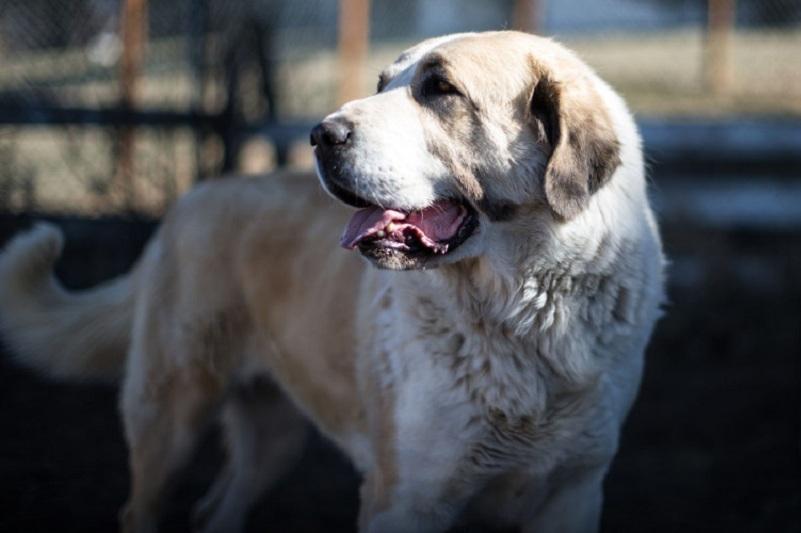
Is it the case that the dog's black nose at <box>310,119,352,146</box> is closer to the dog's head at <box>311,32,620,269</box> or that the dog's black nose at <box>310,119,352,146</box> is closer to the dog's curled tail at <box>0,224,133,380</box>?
the dog's head at <box>311,32,620,269</box>

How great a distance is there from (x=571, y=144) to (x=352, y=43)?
552 centimetres

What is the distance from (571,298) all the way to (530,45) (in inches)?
27.4

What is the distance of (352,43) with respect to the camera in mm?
7891

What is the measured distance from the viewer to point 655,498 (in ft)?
13.7

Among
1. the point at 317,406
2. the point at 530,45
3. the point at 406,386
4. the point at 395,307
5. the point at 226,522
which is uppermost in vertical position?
the point at 530,45

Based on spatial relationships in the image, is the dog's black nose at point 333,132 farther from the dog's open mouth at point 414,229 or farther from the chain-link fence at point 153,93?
the chain-link fence at point 153,93

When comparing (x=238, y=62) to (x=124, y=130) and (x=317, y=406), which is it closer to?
(x=124, y=130)

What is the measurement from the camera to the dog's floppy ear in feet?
8.55

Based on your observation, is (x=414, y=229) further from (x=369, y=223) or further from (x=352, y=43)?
(x=352, y=43)

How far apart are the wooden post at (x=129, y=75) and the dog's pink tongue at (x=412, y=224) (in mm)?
3467

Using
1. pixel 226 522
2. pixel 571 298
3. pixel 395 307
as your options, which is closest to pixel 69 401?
pixel 226 522

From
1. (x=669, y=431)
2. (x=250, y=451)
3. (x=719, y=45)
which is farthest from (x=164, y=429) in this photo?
(x=719, y=45)

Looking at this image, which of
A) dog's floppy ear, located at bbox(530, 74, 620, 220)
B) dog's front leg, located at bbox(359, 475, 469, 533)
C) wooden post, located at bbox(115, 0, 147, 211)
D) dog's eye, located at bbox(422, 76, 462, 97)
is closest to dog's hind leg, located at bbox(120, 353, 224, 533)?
dog's front leg, located at bbox(359, 475, 469, 533)

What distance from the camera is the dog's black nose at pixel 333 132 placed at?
2564mm
